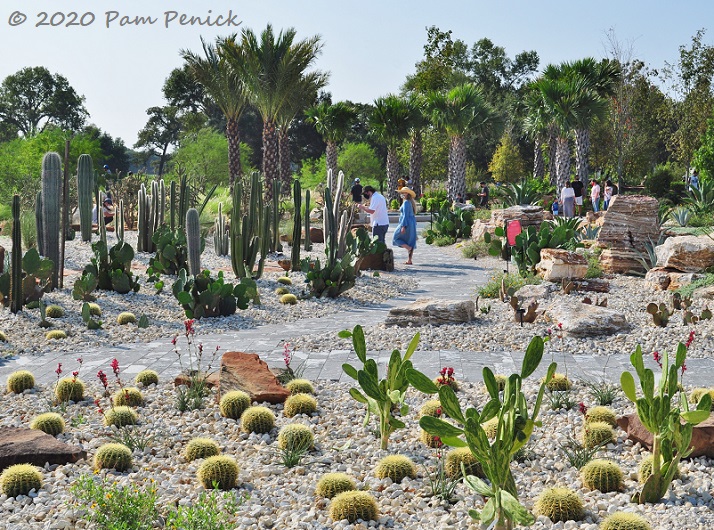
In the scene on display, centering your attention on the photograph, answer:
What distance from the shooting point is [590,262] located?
11680mm

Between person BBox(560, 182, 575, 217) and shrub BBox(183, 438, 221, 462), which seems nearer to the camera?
shrub BBox(183, 438, 221, 462)

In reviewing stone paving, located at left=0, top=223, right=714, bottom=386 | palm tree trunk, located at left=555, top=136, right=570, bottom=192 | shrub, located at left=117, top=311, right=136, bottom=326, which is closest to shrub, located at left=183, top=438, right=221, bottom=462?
stone paving, located at left=0, top=223, right=714, bottom=386

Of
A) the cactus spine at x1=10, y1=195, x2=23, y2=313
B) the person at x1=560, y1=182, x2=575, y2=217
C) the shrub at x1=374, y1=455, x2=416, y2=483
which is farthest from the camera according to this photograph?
the person at x1=560, y1=182, x2=575, y2=217

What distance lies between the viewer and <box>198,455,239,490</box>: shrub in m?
3.81

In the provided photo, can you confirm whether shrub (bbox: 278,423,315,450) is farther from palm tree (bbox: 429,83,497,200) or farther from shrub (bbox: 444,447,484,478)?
palm tree (bbox: 429,83,497,200)

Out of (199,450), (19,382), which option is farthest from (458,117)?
(199,450)

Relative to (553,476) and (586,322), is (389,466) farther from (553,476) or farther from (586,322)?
(586,322)

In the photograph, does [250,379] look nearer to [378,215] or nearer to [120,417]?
[120,417]

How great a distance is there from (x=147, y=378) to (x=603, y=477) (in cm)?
328

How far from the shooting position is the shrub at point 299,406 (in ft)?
16.4

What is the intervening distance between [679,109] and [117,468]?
3533 cm

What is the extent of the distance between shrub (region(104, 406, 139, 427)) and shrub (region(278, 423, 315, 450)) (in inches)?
39.3

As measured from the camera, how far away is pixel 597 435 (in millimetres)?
4355

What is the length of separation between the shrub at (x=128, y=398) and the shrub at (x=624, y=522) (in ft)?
10.1
